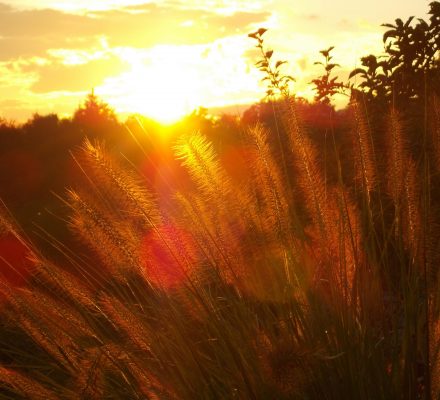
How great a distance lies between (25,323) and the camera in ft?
8.05

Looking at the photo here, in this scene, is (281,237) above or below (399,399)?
above

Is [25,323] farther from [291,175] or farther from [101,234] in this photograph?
[291,175]

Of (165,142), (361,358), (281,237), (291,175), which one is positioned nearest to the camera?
(361,358)

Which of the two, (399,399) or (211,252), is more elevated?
(211,252)

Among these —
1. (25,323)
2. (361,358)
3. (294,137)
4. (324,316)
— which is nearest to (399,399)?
Result: (361,358)

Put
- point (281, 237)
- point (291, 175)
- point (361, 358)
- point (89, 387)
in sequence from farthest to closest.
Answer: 1. point (291, 175)
2. point (281, 237)
3. point (361, 358)
4. point (89, 387)

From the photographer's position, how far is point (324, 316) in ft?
7.79

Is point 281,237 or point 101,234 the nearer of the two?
point 101,234

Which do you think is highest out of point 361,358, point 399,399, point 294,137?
point 294,137

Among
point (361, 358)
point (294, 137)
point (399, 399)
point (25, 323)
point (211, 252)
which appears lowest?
point (399, 399)

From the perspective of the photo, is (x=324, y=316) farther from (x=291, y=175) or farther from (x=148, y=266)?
(x=291, y=175)

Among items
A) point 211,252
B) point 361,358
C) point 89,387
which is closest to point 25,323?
point 89,387

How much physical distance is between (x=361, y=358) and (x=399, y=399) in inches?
8.0

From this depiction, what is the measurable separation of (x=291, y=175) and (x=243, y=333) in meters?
3.95
